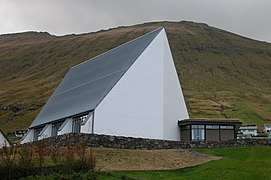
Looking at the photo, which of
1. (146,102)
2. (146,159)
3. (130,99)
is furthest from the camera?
(146,102)

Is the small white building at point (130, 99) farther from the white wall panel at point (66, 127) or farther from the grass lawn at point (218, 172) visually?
the grass lawn at point (218, 172)

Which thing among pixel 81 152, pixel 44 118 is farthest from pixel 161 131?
pixel 81 152

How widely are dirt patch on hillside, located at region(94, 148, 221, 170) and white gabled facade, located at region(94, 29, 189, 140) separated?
7121 millimetres

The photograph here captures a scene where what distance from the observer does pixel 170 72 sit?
46.6 metres

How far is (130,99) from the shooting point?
42.3 meters

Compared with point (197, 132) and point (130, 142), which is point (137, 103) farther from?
point (130, 142)

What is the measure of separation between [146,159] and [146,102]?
12218mm

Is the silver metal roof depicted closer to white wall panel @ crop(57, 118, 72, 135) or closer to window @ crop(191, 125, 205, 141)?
white wall panel @ crop(57, 118, 72, 135)

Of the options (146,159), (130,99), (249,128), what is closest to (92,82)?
(130,99)

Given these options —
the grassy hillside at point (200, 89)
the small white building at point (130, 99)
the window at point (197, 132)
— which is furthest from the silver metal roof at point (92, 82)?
the grassy hillside at point (200, 89)

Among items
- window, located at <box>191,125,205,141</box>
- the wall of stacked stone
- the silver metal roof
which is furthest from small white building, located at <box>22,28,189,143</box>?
the wall of stacked stone

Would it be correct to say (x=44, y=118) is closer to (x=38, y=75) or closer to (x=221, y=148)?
(x=221, y=148)

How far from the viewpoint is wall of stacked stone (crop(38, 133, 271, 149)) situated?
34.5 m

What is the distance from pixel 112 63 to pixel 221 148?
641 inches
